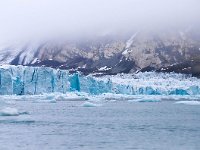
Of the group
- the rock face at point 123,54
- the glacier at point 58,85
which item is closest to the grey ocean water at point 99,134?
the glacier at point 58,85

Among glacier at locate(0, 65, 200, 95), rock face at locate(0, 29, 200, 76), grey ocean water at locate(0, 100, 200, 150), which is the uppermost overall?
rock face at locate(0, 29, 200, 76)

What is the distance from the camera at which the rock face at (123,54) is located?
140m

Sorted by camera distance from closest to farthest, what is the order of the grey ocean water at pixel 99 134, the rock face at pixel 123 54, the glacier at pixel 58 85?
the grey ocean water at pixel 99 134 < the glacier at pixel 58 85 < the rock face at pixel 123 54

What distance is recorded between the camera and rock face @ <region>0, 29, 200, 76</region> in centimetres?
14038

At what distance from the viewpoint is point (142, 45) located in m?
149

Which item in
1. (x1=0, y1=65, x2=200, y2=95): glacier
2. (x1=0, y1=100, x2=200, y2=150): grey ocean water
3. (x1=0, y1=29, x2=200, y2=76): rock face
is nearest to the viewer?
(x1=0, y1=100, x2=200, y2=150): grey ocean water

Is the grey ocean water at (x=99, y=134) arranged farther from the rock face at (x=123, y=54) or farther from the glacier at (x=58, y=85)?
the rock face at (x=123, y=54)

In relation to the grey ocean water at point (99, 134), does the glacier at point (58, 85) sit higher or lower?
higher

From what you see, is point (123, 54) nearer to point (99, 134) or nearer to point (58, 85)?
point (58, 85)

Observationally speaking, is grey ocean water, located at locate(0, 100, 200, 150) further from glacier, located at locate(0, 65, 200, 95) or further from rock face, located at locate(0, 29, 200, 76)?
rock face, located at locate(0, 29, 200, 76)

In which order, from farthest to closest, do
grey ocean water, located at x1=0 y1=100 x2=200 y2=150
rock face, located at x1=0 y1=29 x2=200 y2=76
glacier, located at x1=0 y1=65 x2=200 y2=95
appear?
1. rock face, located at x1=0 y1=29 x2=200 y2=76
2. glacier, located at x1=0 y1=65 x2=200 y2=95
3. grey ocean water, located at x1=0 y1=100 x2=200 y2=150

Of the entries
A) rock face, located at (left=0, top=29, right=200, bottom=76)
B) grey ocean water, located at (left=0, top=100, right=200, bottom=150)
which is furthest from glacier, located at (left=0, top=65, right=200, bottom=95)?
rock face, located at (left=0, top=29, right=200, bottom=76)

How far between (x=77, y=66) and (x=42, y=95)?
92.0 metres

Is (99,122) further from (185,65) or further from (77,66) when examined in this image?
(77,66)
